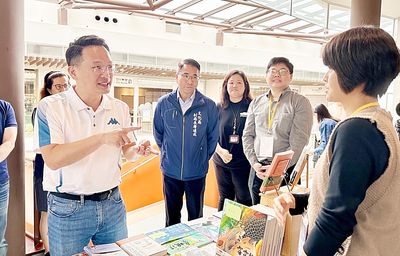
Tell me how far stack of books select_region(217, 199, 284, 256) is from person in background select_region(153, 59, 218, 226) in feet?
4.02

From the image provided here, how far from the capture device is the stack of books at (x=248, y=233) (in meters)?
1.10

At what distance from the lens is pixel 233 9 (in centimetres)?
792

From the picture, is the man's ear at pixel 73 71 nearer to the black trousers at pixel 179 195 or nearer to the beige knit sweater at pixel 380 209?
the beige knit sweater at pixel 380 209

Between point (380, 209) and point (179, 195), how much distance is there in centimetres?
182

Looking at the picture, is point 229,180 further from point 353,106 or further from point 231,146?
point 353,106

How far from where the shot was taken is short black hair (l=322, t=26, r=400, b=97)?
0.82 meters

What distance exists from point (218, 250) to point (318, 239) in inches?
19.1

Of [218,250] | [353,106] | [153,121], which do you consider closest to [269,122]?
[153,121]

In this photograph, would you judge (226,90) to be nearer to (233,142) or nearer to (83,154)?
(233,142)

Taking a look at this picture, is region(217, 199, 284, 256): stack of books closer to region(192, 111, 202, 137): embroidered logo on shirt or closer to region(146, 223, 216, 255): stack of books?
region(146, 223, 216, 255): stack of books

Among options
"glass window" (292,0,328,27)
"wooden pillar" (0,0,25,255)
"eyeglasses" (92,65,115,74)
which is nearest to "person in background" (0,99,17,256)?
"wooden pillar" (0,0,25,255)

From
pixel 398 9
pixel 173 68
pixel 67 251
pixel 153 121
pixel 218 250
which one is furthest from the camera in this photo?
pixel 173 68

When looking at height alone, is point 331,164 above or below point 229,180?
above

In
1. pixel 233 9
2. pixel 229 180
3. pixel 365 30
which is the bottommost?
pixel 229 180
